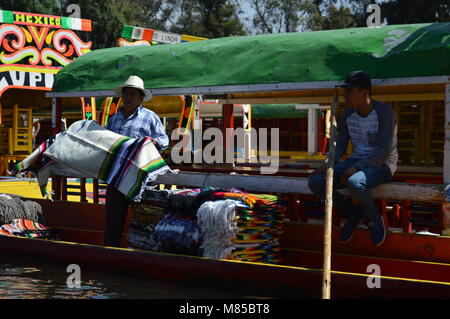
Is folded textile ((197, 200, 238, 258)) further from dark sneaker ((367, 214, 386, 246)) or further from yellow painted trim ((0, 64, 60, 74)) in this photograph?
yellow painted trim ((0, 64, 60, 74))

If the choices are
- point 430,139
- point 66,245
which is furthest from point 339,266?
point 430,139

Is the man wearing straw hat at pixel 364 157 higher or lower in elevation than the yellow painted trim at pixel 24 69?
lower

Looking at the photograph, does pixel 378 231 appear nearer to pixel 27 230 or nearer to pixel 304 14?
pixel 27 230

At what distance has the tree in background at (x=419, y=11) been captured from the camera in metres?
37.9

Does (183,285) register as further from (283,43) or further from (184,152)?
(184,152)

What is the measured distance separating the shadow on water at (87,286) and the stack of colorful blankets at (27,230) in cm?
84

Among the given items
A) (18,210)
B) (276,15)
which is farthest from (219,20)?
(18,210)

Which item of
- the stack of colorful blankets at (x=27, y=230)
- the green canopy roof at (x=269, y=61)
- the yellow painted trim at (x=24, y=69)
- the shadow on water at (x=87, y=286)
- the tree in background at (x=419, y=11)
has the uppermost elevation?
the tree in background at (x=419, y=11)

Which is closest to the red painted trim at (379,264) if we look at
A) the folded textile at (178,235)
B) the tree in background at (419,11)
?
the folded textile at (178,235)

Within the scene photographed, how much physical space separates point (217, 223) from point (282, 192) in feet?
3.29

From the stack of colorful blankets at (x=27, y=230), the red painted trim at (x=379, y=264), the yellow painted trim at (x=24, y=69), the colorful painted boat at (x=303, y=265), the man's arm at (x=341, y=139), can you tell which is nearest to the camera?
the colorful painted boat at (x=303, y=265)

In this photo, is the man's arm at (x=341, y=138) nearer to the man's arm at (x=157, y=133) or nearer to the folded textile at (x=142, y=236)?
the man's arm at (x=157, y=133)

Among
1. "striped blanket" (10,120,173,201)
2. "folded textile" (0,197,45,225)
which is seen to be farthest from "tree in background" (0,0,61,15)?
"striped blanket" (10,120,173,201)

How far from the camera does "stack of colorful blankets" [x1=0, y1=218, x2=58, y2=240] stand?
923 cm
